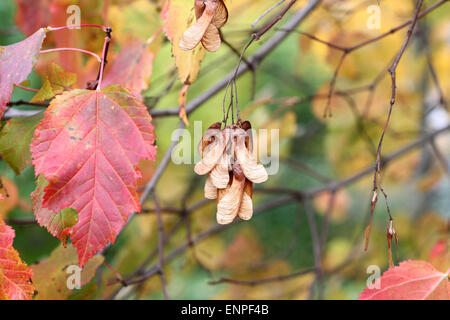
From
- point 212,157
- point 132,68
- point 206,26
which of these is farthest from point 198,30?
point 132,68

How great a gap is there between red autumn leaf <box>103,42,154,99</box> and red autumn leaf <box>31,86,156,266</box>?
16 cm

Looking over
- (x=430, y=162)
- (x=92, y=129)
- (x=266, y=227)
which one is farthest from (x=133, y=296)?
(x=266, y=227)

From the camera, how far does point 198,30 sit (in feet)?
1.28

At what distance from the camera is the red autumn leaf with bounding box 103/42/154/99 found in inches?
23.8

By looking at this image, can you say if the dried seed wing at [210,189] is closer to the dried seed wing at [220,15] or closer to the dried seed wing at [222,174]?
the dried seed wing at [222,174]

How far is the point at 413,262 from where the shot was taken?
0.46 m

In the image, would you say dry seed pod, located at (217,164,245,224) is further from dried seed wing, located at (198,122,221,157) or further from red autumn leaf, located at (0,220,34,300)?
red autumn leaf, located at (0,220,34,300)

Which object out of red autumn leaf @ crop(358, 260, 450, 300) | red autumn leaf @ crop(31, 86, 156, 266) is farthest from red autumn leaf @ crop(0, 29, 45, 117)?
red autumn leaf @ crop(358, 260, 450, 300)

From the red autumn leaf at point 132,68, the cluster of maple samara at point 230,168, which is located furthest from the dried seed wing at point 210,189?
the red autumn leaf at point 132,68

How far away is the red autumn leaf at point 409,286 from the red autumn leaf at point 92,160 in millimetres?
259

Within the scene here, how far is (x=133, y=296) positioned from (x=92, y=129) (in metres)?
0.40

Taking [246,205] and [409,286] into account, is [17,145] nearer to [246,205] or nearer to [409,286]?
[246,205]

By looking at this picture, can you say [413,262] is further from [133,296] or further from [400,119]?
[400,119]

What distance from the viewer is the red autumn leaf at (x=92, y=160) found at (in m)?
0.42
